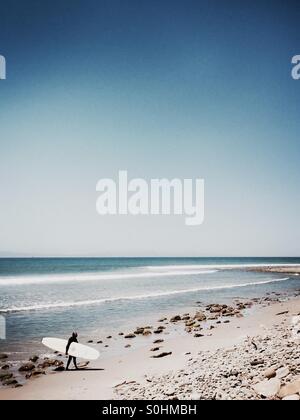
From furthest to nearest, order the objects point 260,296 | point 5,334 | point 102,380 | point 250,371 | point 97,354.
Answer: point 260,296
point 5,334
point 97,354
point 102,380
point 250,371

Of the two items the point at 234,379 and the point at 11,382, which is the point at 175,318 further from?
the point at 11,382

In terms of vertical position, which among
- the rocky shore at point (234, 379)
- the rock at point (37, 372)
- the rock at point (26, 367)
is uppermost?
the rocky shore at point (234, 379)

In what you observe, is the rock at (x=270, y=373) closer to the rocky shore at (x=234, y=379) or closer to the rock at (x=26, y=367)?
the rocky shore at (x=234, y=379)

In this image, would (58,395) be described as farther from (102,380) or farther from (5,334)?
(5,334)

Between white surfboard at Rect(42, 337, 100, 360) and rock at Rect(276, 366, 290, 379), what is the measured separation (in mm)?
2815

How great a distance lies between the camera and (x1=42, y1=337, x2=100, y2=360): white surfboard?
506cm

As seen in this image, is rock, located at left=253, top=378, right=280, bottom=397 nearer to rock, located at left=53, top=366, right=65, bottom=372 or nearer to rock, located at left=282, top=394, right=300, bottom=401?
rock, located at left=282, top=394, right=300, bottom=401

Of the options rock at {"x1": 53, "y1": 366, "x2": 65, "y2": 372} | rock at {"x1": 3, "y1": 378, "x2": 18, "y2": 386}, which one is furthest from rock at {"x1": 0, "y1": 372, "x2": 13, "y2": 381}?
rock at {"x1": 53, "y1": 366, "x2": 65, "y2": 372}

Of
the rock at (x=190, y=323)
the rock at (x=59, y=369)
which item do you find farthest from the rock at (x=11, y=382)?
the rock at (x=190, y=323)

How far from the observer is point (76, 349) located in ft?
16.9

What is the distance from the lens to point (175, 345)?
18.4 ft

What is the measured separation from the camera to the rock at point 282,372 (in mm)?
3518
